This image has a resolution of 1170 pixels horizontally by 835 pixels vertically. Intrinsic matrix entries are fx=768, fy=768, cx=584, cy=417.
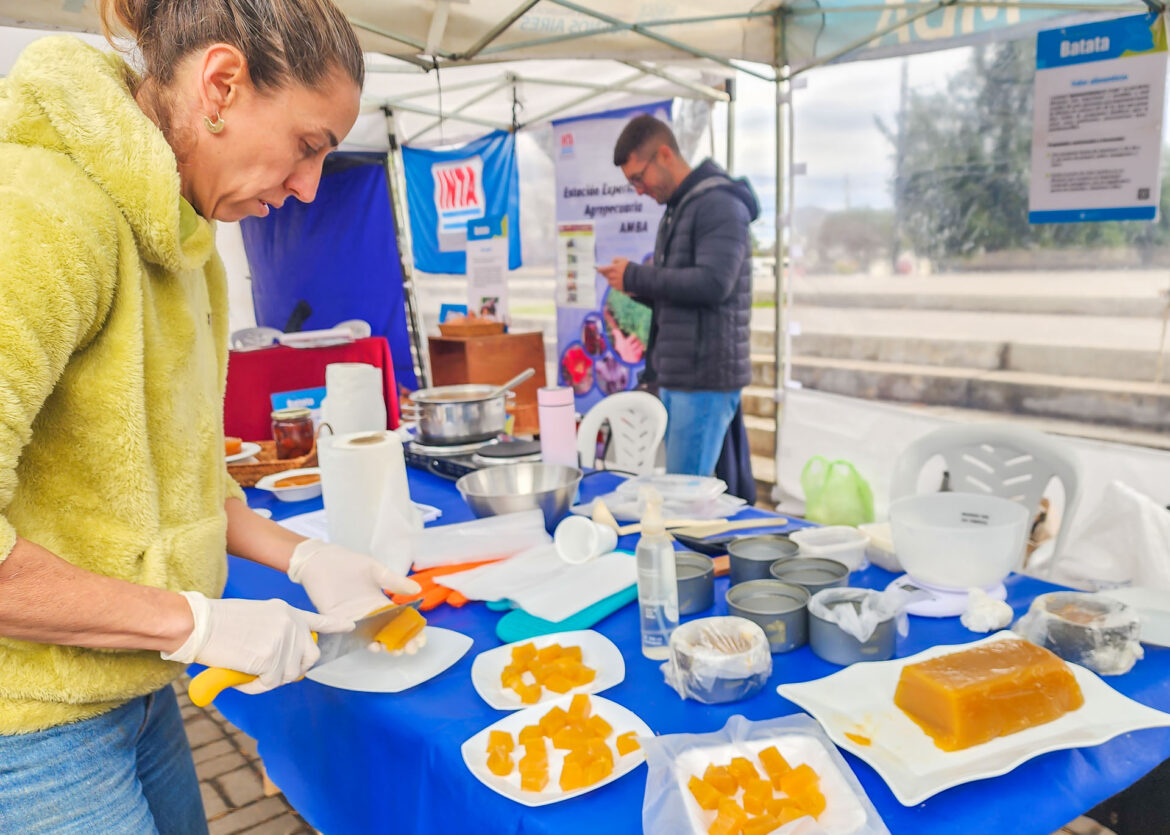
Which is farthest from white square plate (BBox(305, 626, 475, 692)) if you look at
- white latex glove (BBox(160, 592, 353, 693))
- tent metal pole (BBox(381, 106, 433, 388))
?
tent metal pole (BBox(381, 106, 433, 388))

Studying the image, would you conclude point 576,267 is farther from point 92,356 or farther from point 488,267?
point 92,356

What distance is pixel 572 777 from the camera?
96cm

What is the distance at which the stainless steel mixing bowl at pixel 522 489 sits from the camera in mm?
1899

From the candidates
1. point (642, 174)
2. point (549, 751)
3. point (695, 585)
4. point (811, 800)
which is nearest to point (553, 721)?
point (549, 751)

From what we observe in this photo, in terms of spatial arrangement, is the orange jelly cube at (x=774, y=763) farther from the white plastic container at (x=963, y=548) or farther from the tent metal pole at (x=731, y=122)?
the tent metal pole at (x=731, y=122)

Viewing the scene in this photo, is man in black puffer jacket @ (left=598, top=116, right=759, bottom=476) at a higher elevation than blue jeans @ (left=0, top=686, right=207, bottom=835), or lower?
higher

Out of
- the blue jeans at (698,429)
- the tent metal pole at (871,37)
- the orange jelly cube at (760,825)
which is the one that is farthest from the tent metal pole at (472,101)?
the orange jelly cube at (760,825)

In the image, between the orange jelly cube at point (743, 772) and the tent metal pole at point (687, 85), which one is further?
the tent metal pole at point (687, 85)

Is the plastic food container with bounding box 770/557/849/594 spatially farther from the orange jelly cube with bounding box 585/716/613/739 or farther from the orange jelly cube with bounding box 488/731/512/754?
the orange jelly cube with bounding box 488/731/512/754

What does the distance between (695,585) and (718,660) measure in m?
0.31

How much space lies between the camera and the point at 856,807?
0.88 metres

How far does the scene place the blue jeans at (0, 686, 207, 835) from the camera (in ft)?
3.08

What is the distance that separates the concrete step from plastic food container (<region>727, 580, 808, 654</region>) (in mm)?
3114

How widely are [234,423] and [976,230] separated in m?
3.82
